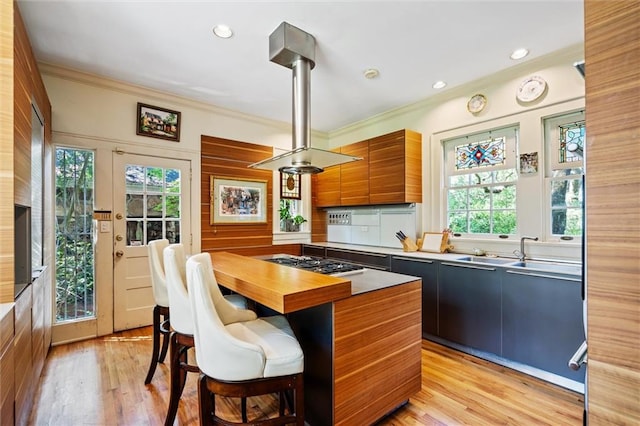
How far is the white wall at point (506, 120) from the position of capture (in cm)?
265

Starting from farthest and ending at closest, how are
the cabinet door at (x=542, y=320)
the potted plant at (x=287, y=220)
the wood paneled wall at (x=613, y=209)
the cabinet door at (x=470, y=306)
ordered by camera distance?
the potted plant at (x=287, y=220)
the cabinet door at (x=470, y=306)
the cabinet door at (x=542, y=320)
the wood paneled wall at (x=613, y=209)

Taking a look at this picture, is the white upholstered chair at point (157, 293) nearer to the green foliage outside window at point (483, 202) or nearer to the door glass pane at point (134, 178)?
the door glass pane at point (134, 178)

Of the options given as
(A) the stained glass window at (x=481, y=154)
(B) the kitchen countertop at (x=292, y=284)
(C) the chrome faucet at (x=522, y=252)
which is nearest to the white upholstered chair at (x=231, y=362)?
(B) the kitchen countertop at (x=292, y=284)

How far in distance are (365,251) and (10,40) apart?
334cm

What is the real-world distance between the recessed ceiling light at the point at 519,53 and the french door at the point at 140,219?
3.70m

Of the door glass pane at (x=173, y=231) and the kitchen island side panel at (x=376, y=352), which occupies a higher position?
the door glass pane at (x=173, y=231)

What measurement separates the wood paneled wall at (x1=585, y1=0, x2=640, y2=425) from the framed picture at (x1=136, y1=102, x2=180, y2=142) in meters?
3.84

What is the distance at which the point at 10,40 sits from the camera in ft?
4.54

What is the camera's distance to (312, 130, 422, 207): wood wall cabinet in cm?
362

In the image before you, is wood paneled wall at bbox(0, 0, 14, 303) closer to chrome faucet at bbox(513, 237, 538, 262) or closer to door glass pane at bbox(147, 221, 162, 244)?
door glass pane at bbox(147, 221, 162, 244)

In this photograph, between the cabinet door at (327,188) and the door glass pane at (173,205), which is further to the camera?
the cabinet door at (327,188)

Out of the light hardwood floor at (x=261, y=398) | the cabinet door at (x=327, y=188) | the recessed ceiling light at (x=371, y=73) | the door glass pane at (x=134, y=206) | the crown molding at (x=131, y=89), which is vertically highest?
the recessed ceiling light at (x=371, y=73)

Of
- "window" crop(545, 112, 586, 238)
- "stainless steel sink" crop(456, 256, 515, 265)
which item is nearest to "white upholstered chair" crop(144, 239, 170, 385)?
"stainless steel sink" crop(456, 256, 515, 265)

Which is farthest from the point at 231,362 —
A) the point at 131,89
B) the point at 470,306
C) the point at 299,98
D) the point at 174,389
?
the point at 131,89
